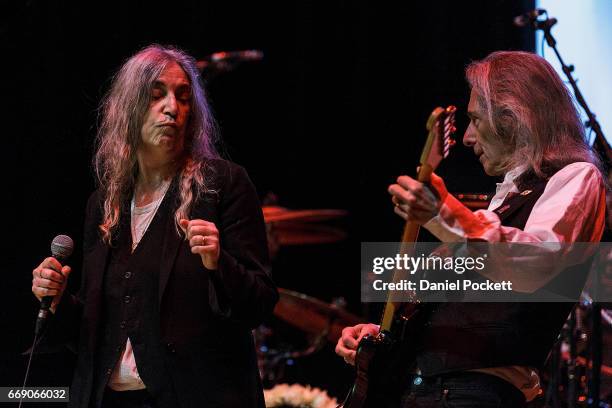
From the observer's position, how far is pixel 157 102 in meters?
2.71

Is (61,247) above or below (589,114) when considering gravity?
below

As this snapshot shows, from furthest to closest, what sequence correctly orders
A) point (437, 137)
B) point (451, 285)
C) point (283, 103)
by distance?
point (283, 103) → point (451, 285) → point (437, 137)

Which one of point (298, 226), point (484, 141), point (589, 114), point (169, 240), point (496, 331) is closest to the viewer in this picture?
point (496, 331)

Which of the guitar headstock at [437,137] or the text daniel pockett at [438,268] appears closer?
the guitar headstock at [437,137]

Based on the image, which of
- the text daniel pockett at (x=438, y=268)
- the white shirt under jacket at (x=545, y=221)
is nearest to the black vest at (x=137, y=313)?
the text daniel pockett at (x=438, y=268)

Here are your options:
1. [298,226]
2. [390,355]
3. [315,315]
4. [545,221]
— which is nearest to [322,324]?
[315,315]

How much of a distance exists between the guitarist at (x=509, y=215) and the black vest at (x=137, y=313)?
54 cm

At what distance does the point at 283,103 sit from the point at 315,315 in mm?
1492

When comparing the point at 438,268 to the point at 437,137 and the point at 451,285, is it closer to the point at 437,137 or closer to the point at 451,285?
the point at 451,285

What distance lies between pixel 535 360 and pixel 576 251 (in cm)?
29

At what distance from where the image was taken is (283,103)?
228 inches

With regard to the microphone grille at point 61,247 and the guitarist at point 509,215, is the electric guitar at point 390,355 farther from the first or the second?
the microphone grille at point 61,247

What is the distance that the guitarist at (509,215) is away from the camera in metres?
1.87

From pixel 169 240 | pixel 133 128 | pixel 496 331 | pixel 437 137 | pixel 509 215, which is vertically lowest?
pixel 496 331
